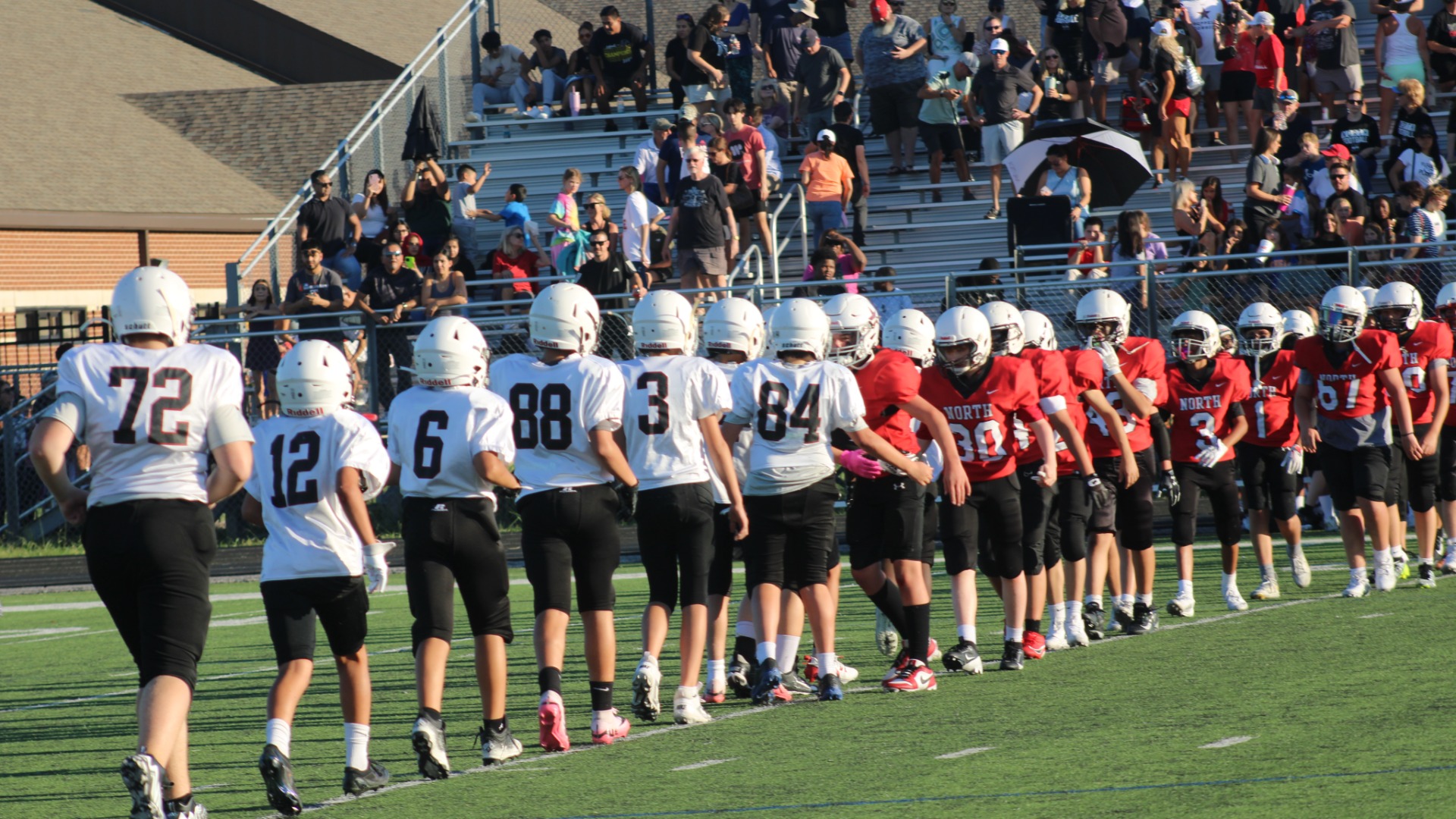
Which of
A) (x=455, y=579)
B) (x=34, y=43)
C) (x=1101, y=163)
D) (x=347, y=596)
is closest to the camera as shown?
(x=347, y=596)

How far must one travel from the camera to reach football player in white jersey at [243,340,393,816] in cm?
658

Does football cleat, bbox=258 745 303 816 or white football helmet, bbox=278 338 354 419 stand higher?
white football helmet, bbox=278 338 354 419

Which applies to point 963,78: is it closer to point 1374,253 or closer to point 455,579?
point 1374,253

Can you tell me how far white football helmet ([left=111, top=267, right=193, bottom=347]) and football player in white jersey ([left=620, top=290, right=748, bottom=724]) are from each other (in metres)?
2.34

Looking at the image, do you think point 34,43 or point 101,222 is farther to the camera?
point 34,43

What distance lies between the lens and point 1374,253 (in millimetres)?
15953

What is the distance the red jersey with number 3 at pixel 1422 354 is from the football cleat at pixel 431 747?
25.5 feet

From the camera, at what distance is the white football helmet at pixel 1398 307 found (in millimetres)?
11977

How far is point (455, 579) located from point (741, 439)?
2336 mm

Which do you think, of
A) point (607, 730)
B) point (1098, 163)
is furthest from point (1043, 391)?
point (1098, 163)

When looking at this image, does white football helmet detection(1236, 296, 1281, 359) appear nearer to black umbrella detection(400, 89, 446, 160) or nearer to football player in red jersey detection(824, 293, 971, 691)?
football player in red jersey detection(824, 293, 971, 691)

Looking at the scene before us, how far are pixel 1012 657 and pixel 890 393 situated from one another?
166cm

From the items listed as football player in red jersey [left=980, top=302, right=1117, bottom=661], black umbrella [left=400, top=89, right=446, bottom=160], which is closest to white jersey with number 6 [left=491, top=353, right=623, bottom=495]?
football player in red jersey [left=980, top=302, right=1117, bottom=661]

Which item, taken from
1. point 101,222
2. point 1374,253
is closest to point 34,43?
point 101,222
